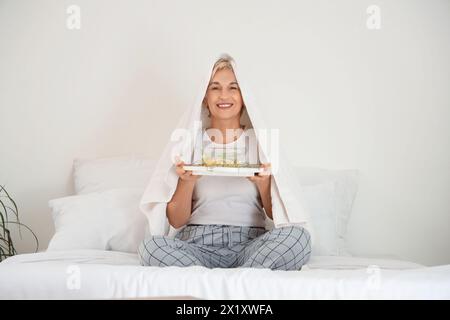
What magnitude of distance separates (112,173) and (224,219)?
68 centimetres

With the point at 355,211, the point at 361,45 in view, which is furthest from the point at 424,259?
the point at 361,45

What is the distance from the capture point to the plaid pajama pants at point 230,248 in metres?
1.81

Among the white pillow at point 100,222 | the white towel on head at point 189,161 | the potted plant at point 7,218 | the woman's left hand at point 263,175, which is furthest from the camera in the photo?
the potted plant at point 7,218

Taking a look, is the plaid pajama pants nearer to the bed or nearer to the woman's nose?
the bed

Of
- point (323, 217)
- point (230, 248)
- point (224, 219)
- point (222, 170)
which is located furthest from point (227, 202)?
point (323, 217)

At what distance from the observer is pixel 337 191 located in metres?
2.47

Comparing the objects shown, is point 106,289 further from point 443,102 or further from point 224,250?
point 443,102

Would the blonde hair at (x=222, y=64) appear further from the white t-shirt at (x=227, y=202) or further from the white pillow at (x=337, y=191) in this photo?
the white pillow at (x=337, y=191)

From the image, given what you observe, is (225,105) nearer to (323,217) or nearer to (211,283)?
(323,217)

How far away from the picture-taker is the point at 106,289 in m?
1.54

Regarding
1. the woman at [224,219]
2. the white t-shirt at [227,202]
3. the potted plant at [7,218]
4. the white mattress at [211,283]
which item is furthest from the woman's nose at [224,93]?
the potted plant at [7,218]

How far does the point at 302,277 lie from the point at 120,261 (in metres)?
0.77

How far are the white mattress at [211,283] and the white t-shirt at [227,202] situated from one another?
0.54m

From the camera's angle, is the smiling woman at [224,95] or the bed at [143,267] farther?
the smiling woman at [224,95]
